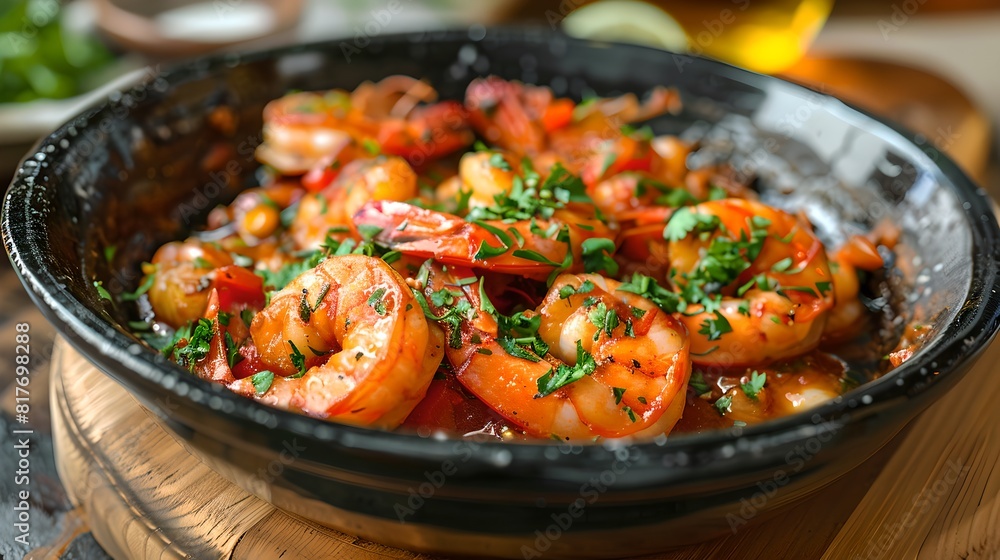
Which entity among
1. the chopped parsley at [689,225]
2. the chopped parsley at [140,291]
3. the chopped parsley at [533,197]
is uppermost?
the chopped parsley at [533,197]


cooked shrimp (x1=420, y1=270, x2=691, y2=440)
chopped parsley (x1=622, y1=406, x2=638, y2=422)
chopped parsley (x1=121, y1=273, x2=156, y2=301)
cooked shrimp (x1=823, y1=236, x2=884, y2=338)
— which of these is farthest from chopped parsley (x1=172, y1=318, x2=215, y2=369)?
cooked shrimp (x1=823, y1=236, x2=884, y2=338)

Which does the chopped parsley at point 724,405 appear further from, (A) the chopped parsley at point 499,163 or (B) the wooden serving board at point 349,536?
(A) the chopped parsley at point 499,163

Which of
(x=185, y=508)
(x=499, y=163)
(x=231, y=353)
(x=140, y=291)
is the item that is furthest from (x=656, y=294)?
(x=140, y=291)

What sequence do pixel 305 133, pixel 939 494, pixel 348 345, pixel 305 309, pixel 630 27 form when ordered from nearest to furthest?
pixel 348 345
pixel 305 309
pixel 939 494
pixel 305 133
pixel 630 27

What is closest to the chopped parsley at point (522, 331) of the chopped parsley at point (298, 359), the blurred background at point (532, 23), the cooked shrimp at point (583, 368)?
the cooked shrimp at point (583, 368)

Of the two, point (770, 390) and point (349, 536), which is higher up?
point (770, 390)

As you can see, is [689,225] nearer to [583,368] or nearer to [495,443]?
[583,368]
